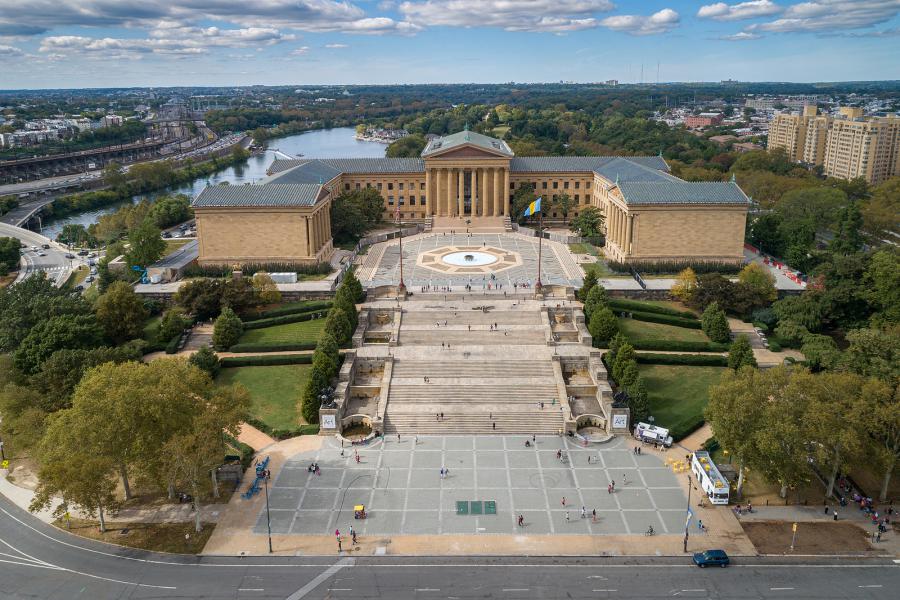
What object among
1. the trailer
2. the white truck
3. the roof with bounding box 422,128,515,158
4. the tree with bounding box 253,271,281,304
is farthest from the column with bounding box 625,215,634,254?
the tree with bounding box 253,271,281,304

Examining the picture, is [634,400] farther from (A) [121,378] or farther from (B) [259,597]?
(A) [121,378]

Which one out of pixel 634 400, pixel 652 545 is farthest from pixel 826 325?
pixel 652 545

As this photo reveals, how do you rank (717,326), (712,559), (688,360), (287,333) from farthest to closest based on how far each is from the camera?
(287,333)
(717,326)
(688,360)
(712,559)

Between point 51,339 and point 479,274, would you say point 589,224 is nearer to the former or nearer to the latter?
point 479,274

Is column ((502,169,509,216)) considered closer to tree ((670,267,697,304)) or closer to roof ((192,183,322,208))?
roof ((192,183,322,208))

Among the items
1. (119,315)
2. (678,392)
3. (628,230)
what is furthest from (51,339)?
(628,230)
